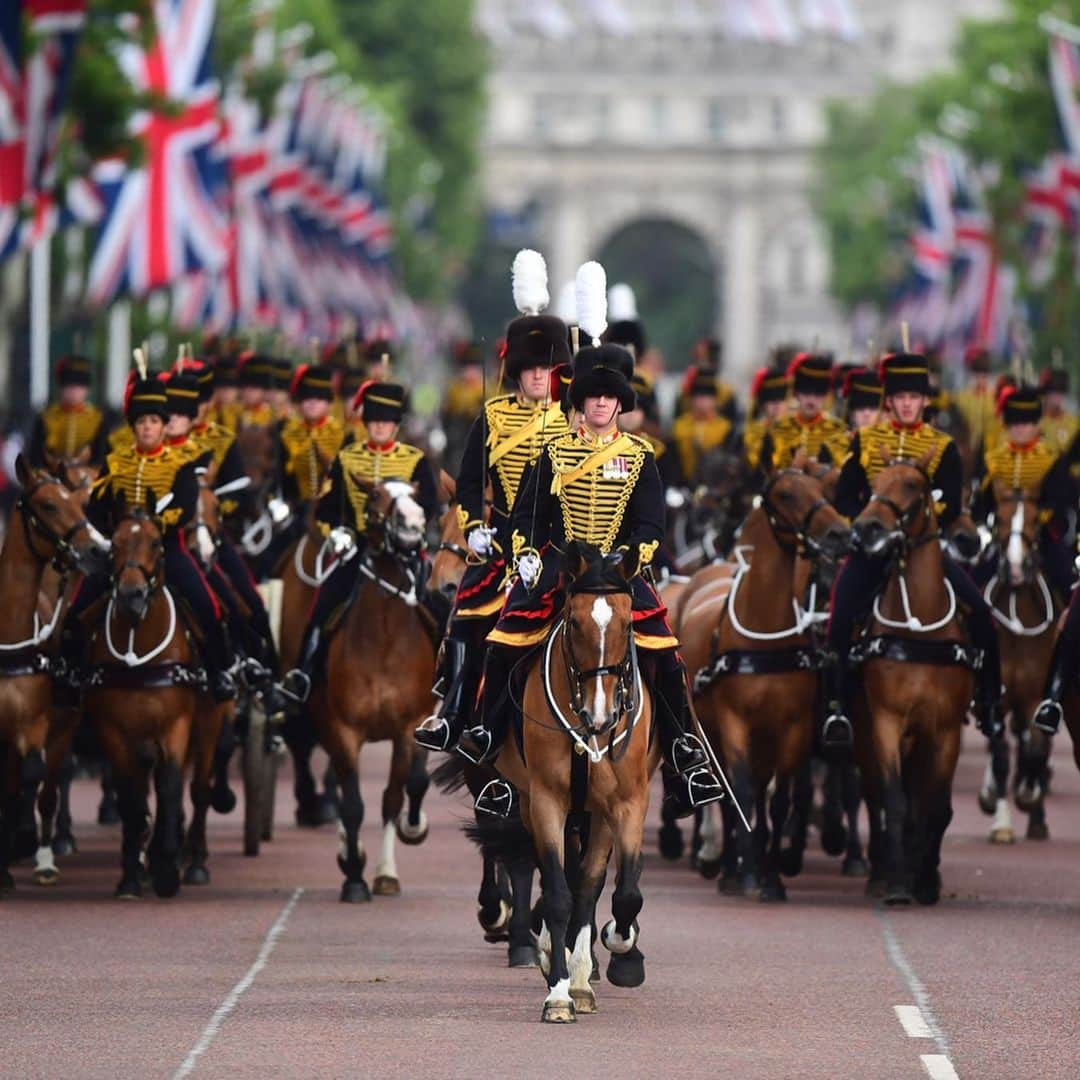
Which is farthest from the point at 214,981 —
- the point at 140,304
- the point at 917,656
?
the point at 140,304

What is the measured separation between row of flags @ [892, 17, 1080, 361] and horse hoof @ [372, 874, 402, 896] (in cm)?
3640

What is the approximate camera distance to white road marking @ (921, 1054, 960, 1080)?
1308 centimetres

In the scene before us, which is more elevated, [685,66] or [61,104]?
[685,66]

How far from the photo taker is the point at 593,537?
1463 cm

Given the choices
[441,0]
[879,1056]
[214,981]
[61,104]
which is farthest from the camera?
[441,0]

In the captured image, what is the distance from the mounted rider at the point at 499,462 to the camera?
16281mm

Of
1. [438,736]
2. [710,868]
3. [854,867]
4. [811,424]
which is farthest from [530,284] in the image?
[811,424]

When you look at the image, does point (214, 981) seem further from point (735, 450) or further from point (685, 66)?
point (685, 66)

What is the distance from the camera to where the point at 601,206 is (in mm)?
177375

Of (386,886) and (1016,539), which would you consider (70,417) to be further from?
(386,886)

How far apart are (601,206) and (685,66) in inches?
561

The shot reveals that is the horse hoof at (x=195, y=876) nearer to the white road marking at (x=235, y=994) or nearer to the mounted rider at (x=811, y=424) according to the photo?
the white road marking at (x=235, y=994)

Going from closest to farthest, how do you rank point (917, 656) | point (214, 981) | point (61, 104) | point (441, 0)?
point (214, 981)
point (917, 656)
point (61, 104)
point (441, 0)

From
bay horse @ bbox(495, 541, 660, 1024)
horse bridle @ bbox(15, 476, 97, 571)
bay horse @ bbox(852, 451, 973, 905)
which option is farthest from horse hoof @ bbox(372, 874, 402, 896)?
bay horse @ bbox(495, 541, 660, 1024)
